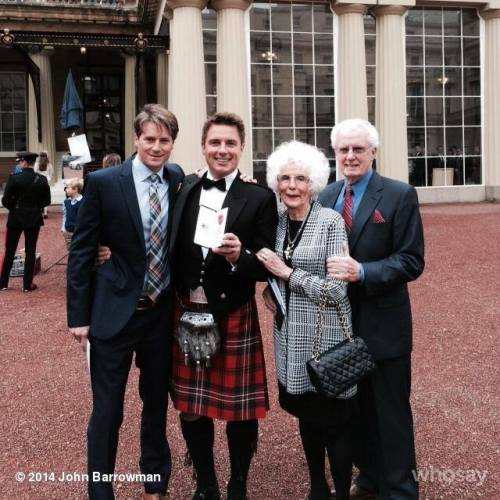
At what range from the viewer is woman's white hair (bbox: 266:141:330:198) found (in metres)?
2.56

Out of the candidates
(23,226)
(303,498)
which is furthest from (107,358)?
(23,226)

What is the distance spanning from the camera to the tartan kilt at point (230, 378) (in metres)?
2.79

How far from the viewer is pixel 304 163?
256 cm

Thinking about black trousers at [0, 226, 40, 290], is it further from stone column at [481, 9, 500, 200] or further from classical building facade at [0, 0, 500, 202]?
stone column at [481, 9, 500, 200]

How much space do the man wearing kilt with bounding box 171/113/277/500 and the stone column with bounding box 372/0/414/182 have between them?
16.1 metres

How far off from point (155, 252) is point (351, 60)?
15956mm

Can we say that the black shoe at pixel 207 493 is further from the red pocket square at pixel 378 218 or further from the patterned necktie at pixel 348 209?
the red pocket square at pixel 378 218

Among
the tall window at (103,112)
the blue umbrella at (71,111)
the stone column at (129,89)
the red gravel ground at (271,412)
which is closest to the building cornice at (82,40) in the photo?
the stone column at (129,89)

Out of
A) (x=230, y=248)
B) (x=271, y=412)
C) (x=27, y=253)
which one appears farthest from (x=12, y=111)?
(x=230, y=248)

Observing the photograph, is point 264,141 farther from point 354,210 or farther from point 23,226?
point 354,210

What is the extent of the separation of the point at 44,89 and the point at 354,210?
20.9m

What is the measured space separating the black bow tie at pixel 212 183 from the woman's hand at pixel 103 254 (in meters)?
0.56

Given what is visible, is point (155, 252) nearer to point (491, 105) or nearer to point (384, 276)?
point (384, 276)

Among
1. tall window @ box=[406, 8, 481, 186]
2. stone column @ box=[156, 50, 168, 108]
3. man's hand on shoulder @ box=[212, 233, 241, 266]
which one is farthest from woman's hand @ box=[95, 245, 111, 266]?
stone column @ box=[156, 50, 168, 108]
